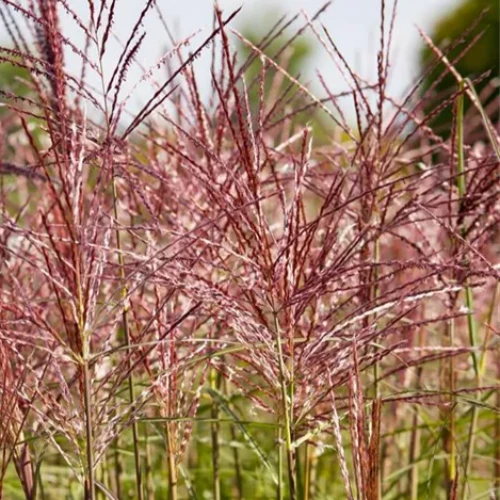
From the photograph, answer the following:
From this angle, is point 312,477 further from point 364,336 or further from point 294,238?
point 294,238

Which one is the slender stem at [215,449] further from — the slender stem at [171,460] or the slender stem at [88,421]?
the slender stem at [88,421]

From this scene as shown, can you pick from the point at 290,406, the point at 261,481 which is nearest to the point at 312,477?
the point at 261,481

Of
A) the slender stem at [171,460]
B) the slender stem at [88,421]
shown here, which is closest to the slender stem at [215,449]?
the slender stem at [171,460]

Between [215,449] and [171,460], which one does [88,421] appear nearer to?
[171,460]

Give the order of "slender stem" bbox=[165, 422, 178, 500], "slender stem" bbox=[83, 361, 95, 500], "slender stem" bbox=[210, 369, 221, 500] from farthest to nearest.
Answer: "slender stem" bbox=[210, 369, 221, 500] < "slender stem" bbox=[165, 422, 178, 500] < "slender stem" bbox=[83, 361, 95, 500]

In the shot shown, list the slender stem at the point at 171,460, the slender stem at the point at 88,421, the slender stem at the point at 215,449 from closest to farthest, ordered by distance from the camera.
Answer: the slender stem at the point at 88,421 → the slender stem at the point at 171,460 → the slender stem at the point at 215,449

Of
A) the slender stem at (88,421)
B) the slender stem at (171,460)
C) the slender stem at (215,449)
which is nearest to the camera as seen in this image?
the slender stem at (88,421)

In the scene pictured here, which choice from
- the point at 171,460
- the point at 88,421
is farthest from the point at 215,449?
the point at 88,421

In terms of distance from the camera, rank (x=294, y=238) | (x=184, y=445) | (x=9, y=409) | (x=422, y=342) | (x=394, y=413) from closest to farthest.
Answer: (x=294, y=238)
(x=9, y=409)
(x=184, y=445)
(x=422, y=342)
(x=394, y=413)

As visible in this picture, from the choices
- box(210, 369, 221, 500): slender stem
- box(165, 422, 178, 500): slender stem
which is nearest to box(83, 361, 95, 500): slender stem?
box(165, 422, 178, 500): slender stem

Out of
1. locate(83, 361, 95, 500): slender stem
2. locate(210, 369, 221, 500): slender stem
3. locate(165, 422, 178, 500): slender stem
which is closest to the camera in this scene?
locate(83, 361, 95, 500): slender stem

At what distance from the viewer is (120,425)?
1.44 meters

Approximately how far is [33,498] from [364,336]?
0.60 m

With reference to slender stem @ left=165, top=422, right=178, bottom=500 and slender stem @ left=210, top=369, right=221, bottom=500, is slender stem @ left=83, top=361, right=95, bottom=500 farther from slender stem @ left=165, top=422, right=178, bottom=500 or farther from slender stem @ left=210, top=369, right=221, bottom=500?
slender stem @ left=210, top=369, right=221, bottom=500
